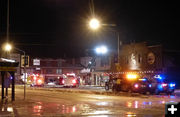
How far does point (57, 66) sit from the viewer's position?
299 feet

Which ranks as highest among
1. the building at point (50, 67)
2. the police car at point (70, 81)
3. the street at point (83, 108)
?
the building at point (50, 67)

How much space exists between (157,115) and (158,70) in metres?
31.8

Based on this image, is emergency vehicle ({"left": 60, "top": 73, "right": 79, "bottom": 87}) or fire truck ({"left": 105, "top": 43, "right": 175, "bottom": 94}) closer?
fire truck ({"left": 105, "top": 43, "right": 175, "bottom": 94})

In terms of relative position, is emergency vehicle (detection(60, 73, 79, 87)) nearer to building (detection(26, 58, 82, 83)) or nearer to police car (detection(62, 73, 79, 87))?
police car (detection(62, 73, 79, 87))

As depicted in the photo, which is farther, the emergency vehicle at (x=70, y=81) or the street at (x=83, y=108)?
the emergency vehicle at (x=70, y=81)

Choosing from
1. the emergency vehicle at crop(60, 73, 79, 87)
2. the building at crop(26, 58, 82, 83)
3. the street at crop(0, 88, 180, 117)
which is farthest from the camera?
the building at crop(26, 58, 82, 83)

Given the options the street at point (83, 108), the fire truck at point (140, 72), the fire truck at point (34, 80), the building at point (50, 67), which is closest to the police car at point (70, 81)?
the fire truck at point (34, 80)

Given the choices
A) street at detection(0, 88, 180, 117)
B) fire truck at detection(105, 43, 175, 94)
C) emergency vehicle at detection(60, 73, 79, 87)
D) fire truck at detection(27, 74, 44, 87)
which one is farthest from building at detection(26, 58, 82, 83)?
street at detection(0, 88, 180, 117)

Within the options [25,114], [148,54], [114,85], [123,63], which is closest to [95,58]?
[123,63]

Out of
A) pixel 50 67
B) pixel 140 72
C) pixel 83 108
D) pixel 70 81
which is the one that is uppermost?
pixel 50 67

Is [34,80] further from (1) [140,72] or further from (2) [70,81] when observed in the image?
(1) [140,72]

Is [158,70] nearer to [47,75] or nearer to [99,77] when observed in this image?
[99,77]

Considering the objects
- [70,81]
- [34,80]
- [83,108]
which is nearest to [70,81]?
[70,81]

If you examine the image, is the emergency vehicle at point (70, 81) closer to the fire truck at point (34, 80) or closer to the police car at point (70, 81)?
the police car at point (70, 81)
